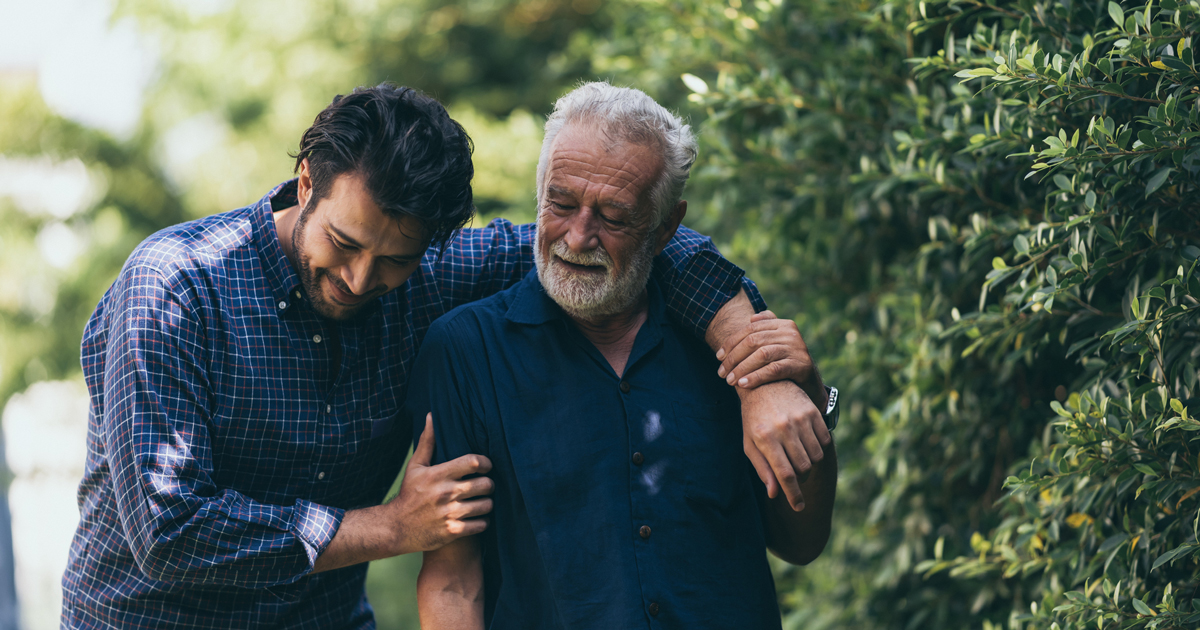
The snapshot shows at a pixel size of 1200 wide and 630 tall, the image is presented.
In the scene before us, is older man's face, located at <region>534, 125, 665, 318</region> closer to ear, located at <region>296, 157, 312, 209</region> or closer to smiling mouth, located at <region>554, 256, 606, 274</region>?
smiling mouth, located at <region>554, 256, 606, 274</region>

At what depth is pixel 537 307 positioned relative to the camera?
2045 mm

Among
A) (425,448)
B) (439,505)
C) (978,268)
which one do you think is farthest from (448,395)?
Answer: (978,268)

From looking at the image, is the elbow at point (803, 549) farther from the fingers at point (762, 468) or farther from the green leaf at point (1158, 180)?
the green leaf at point (1158, 180)

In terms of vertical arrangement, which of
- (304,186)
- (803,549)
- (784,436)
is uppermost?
(304,186)

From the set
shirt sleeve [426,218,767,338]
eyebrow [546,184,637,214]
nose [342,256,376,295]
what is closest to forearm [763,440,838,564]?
shirt sleeve [426,218,767,338]

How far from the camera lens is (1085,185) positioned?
1889mm

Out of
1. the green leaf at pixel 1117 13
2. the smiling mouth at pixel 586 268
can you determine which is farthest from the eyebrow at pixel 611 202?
the green leaf at pixel 1117 13

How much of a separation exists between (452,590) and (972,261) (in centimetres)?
158

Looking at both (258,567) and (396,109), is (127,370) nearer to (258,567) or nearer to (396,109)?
(258,567)

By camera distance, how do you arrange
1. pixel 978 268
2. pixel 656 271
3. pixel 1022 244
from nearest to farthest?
pixel 1022 244 < pixel 656 271 < pixel 978 268

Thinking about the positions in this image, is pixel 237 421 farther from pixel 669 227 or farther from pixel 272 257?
A: pixel 669 227

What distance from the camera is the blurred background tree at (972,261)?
5.86 ft

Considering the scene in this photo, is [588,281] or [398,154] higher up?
[398,154]

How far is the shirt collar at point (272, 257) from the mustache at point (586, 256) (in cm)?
58
